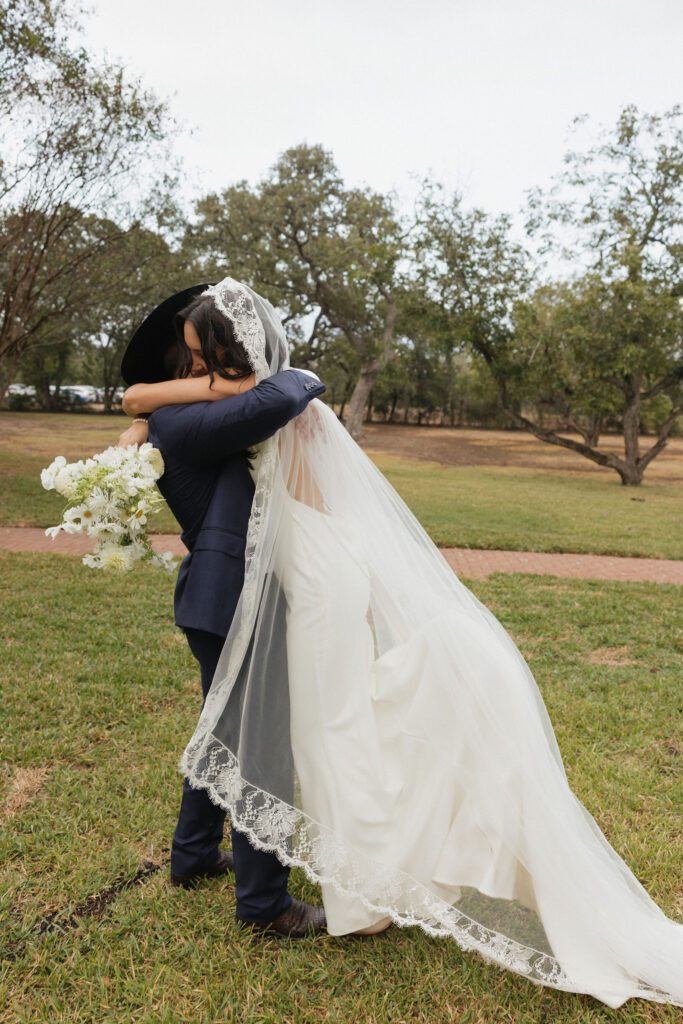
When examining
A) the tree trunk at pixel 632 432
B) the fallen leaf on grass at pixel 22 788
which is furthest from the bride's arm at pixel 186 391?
the tree trunk at pixel 632 432

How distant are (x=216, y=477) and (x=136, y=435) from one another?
0.32 m

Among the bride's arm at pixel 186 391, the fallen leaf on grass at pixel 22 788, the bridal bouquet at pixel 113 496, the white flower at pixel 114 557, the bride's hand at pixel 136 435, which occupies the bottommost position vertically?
the fallen leaf on grass at pixel 22 788

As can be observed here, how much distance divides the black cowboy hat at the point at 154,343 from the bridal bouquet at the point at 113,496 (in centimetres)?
30

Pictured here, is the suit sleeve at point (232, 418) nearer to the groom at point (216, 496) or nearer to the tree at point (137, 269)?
the groom at point (216, 496)

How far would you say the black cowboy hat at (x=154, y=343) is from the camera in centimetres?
245

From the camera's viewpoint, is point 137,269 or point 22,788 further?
point 137,269

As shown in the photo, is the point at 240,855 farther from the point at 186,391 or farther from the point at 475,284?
the point at 475,284

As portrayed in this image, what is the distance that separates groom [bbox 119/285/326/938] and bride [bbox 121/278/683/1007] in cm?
7

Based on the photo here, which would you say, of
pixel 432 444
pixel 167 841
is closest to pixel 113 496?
pixel 167 841

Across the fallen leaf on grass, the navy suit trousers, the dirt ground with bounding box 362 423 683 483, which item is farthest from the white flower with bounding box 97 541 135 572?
the dirt ground with bounding box 362 423 683 483

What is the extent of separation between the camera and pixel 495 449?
111 ft

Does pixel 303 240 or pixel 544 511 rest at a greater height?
pixel 303 240

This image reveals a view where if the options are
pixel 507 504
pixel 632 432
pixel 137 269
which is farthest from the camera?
pixel 632 432

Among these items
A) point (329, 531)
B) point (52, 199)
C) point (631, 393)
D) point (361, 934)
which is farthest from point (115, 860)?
point (631, 393)
